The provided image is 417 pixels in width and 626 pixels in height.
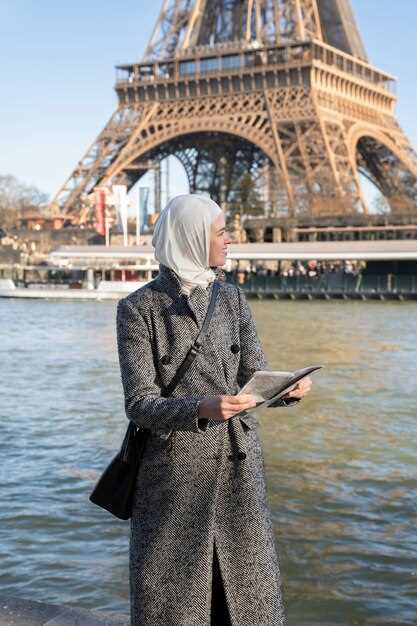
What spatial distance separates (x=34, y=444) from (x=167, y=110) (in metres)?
47.6

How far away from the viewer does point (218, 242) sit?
276cm

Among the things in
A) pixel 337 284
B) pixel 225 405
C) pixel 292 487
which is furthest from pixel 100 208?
pixel 225 405

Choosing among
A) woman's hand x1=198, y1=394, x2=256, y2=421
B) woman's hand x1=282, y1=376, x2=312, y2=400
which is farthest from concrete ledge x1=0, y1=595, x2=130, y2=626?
woman's hand x1=198, y1=394, x2=256, y2=421

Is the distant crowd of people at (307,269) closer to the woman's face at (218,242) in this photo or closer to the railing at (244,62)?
the railing at (244,62)

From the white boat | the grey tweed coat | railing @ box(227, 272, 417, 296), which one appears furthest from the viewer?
the white boat

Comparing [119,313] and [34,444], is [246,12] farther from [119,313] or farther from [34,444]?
[119,313]

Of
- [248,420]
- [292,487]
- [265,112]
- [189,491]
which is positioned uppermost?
[265,112]

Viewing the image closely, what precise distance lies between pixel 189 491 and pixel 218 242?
26.6 inches

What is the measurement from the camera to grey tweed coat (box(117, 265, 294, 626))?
107 inches

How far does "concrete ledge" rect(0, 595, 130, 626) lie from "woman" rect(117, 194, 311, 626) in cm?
99

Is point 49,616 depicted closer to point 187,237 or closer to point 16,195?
point 187,237

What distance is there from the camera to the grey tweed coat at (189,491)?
271cm

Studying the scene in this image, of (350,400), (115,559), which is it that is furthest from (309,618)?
(350,400)

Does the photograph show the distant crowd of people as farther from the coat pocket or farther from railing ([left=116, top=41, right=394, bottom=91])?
the coat pocket
